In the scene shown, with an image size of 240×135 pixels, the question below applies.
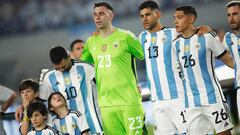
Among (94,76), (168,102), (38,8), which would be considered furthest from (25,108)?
(38,8)

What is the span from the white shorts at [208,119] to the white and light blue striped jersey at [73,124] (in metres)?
1.25

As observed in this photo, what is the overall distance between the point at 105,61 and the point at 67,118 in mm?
786

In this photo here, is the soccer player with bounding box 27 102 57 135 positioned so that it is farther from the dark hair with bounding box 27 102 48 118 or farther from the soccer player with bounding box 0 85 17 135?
the soccer player with bounding box 0 85 17 135

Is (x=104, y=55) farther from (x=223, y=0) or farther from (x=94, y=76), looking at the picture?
(x=223, y=0)

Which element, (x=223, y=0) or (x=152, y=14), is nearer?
(x=152, y=14)

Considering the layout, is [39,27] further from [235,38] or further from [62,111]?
[235,38]

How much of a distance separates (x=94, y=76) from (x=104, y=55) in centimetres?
39

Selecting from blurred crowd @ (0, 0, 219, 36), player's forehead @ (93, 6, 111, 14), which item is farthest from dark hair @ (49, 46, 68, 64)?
blurred crowd @ (0, 0, 219, 36)

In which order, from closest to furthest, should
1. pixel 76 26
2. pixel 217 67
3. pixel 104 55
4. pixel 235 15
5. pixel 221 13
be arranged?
pixel 235 15
pixel 104 55
pixel 217 67
pixel 221 13
pixel 76 26

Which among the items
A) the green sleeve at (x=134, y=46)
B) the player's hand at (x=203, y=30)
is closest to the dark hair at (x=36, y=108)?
Answer: the green sleeve at (x=134, y=46)

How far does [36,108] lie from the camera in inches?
313

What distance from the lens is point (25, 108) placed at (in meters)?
8.19

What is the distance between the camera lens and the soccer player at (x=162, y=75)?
25.7ft

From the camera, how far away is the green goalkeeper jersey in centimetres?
779
